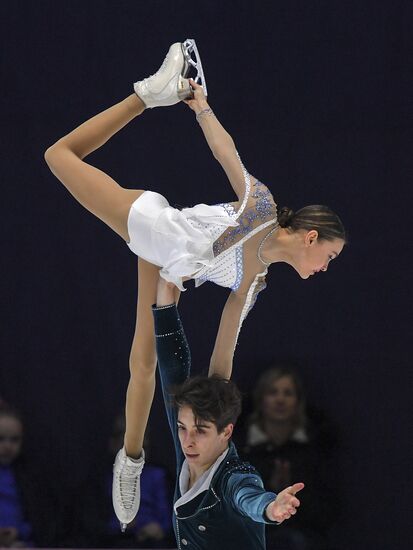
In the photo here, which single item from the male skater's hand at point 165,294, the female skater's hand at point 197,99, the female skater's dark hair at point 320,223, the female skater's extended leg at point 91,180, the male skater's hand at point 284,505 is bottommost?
the male skater's hand at point 284,505

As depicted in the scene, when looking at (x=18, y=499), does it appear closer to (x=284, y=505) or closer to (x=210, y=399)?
(x=210, y=399)

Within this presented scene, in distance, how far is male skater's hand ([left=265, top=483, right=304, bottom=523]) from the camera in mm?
2918

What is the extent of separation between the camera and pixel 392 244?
17.0 ft

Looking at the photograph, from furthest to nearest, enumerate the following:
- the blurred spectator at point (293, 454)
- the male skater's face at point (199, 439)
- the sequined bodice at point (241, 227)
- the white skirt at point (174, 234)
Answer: the blurred spectator at point (293, 454) < the sequined bodice at point (241, 227) < the white skirt at point (174, 234) < the male skater's face at point (199, 439)

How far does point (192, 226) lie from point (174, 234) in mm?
83

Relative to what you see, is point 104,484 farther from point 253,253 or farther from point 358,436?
point 253,253

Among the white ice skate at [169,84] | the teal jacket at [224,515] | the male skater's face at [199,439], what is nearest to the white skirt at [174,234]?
the white ice skate at [169,84]

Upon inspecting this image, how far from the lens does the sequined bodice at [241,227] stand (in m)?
3.81

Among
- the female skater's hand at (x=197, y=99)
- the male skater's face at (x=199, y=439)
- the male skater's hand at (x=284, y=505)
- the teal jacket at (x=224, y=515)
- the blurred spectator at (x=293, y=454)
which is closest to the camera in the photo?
the male skater's hand at (x=284, y=505)

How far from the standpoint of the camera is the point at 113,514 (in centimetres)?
525

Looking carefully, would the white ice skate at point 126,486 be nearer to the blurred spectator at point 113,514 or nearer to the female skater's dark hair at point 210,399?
the female skater's dark hair at point 210,399

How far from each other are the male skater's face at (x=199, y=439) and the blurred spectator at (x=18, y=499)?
201 cm

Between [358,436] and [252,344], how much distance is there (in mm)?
688

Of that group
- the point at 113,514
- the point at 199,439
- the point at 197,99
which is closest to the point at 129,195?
the point at 197,99
